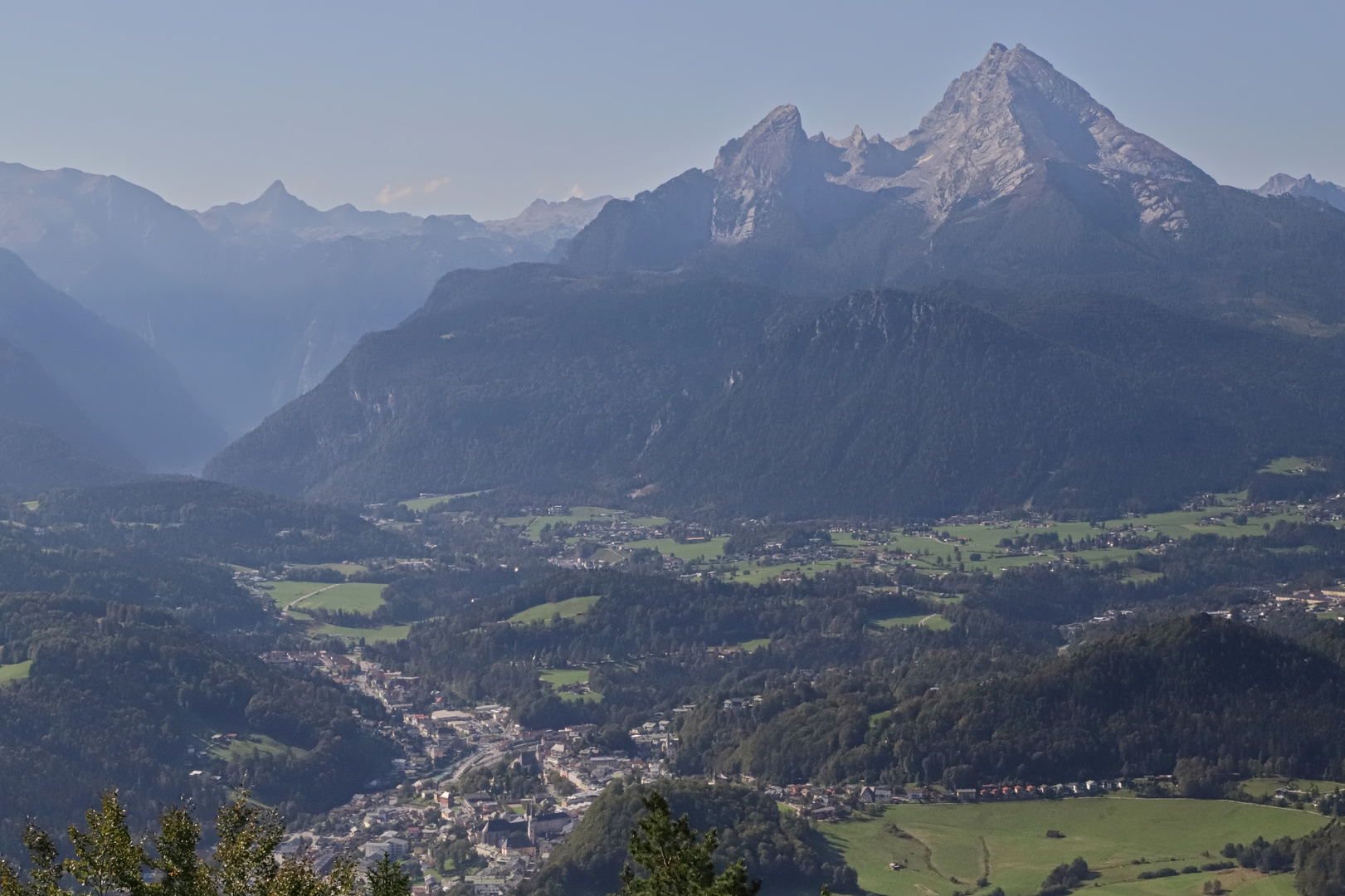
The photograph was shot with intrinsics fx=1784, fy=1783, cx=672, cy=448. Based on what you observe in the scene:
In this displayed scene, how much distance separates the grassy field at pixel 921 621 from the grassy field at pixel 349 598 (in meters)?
45.9

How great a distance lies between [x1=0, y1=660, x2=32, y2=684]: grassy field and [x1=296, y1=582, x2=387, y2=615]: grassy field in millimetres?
48835

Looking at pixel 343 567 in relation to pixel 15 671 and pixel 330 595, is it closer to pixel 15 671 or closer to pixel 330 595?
pixel 330 595

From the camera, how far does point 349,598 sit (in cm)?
16262

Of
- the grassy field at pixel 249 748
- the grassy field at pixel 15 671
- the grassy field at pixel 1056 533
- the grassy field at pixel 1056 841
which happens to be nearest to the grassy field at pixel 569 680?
the grassy field at pixel 249 748

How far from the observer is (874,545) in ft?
585

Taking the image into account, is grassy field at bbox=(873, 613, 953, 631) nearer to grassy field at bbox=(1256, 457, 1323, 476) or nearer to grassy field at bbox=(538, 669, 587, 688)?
grassy field at bbox=(538, 669, 587, 688)

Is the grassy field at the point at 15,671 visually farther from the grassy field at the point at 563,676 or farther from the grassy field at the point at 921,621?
the grassy field at the point at 921,621

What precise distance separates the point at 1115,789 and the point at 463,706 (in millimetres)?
49825

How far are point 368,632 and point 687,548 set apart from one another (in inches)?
1733

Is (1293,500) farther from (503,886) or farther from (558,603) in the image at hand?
(503,886)

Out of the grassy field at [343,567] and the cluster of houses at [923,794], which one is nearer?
the cluster of houses at [923,794]

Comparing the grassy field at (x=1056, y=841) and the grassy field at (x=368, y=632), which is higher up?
the grassy field at (x=1056, y=841)

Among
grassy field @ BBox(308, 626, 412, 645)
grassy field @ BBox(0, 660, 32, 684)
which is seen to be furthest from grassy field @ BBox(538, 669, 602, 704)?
grassy field @ BBox(0, 660, 32, 684)

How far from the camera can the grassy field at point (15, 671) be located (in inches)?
4149
